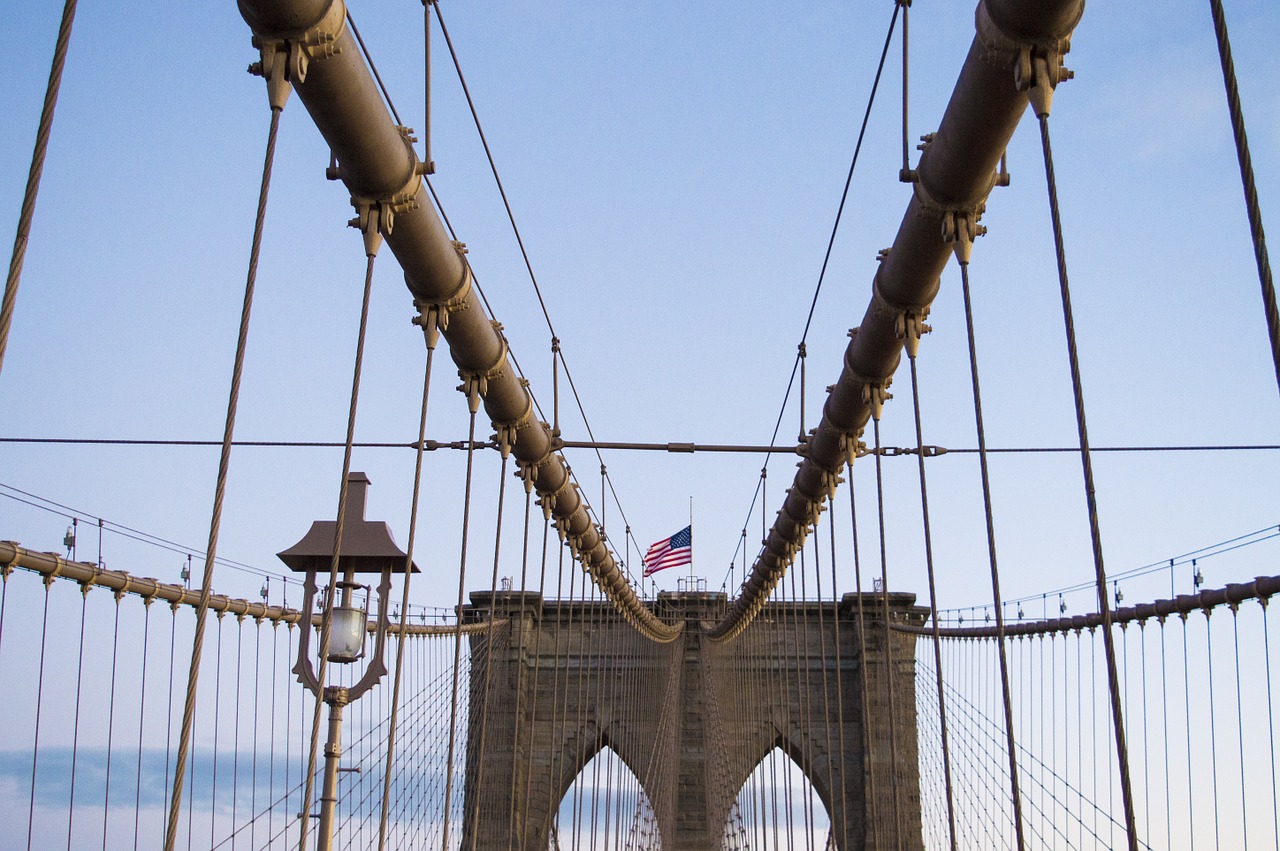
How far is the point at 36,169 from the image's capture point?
2.62 m

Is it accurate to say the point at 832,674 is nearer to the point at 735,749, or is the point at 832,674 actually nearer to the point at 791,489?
the point at 735,749

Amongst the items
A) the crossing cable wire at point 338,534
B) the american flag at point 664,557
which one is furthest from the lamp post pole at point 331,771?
the american flag at point 664,557

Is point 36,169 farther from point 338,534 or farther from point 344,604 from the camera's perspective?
point 344,604


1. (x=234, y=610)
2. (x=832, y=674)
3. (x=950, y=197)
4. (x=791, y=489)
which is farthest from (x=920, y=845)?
(x=950, y=197)

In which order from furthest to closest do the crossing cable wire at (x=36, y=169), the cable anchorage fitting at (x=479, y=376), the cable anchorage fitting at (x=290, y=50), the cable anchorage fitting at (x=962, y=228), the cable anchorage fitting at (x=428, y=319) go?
the cable anchorage fitting at (x=479, y=376) → the cable anchorage fitting at (x=428, y=319) → the cable anchorage fitting at (x=962, y=228) → the cable anchorage fitting at (x=290, y=50) → the crossing cable wire at (x=36, y=169)

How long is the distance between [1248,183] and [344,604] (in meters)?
4.79

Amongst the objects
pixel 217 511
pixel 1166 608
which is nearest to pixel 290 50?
pixel 217 511

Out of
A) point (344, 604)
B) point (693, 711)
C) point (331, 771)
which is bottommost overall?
point (331, 771)

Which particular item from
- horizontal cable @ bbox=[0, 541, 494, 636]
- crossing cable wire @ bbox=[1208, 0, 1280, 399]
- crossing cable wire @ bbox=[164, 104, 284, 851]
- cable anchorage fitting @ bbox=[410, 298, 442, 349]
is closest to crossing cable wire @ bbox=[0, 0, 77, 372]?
crossing cable wire @ bbox=[164, 104, 284, 851]

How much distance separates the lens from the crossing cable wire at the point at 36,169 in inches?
98.0

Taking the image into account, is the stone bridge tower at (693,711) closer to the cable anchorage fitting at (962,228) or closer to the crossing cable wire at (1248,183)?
the cable anchorage fitting at (962,228)

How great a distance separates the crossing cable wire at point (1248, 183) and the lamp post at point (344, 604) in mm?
4496

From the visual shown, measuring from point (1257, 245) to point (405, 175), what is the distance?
3.15m

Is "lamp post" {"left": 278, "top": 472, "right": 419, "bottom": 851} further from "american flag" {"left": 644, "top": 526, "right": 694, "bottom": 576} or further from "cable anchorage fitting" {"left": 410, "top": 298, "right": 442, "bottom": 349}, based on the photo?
"american flag" {"left": 644, "top": 526, "right": 694, "bottom": 576}
